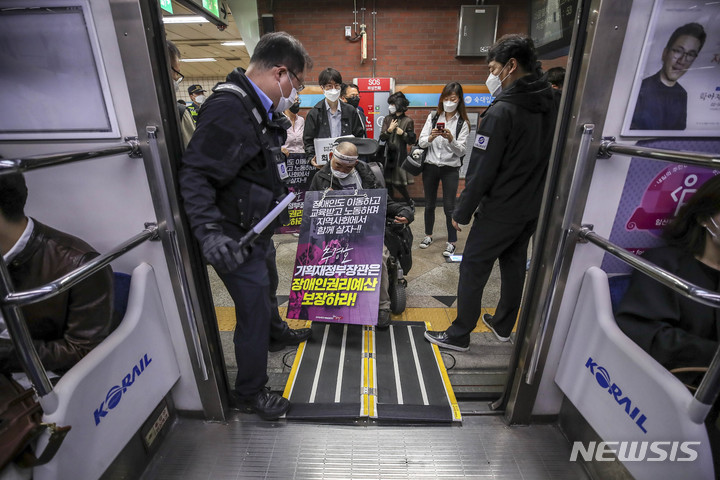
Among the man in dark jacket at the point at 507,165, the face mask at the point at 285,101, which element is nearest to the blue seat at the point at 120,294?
the face mask at the point at 285,101

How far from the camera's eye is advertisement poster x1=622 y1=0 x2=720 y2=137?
3.76ft

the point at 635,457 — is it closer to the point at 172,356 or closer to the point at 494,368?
the point at 494,368

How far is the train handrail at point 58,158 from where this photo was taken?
2.51ft

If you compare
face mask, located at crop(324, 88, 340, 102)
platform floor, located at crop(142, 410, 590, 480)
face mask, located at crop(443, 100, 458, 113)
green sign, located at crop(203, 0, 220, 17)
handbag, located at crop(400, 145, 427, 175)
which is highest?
green sign, located at crop(203, 0, 220, 17)

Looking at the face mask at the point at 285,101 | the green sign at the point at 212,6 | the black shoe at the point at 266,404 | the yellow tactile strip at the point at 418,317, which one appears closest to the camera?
the face mask at the point at 285,101

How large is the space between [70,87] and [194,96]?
4.01m

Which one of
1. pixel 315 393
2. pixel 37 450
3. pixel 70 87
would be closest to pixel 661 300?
pixel 315 393

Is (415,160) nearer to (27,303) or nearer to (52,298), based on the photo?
(52,298)

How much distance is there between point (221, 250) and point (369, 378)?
3.86 ft

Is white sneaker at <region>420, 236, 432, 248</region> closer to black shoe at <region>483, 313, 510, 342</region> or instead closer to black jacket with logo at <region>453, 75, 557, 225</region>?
black shoe at <region>483, 313, 510, 342</region>

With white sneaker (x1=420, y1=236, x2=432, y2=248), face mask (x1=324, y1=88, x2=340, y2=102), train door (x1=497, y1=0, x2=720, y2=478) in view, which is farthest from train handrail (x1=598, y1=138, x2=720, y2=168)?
face mask (x1=324, y1=88, x2=340, y2=102)

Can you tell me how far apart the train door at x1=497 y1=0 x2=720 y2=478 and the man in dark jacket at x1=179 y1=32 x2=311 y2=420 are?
1202mm

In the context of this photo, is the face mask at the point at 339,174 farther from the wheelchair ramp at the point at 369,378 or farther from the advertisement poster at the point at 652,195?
the advertisement poster at the point at 652,195

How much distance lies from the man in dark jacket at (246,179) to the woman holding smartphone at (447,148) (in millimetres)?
2379
